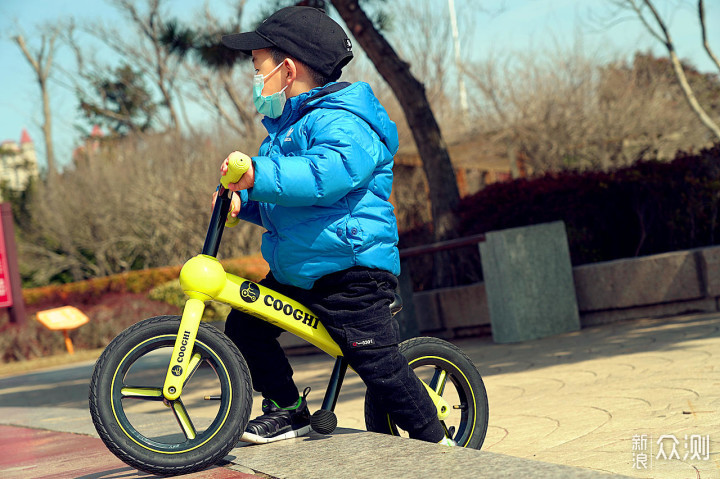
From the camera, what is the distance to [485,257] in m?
7.32

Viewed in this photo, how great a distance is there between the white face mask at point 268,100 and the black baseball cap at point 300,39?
0.09 meters

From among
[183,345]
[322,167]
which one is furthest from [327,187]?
[183,345]

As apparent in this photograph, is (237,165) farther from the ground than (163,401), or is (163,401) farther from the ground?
(237,165)

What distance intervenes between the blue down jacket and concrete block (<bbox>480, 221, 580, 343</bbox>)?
455 cm

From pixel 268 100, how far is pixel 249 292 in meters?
0.69

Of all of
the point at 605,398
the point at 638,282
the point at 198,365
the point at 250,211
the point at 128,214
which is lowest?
the point at 605,398

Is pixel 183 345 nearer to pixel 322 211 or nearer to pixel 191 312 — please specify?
pixel 191 312

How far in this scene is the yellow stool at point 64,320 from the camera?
1231 cm

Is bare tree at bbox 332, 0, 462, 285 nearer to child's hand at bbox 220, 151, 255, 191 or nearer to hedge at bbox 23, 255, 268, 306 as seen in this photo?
child's hand at bbox 220, 151, 255, 191

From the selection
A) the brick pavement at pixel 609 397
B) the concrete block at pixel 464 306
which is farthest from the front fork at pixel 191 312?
the concrete block at pixel 464 306

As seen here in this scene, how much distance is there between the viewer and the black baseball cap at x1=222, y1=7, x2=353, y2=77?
2.79 metres

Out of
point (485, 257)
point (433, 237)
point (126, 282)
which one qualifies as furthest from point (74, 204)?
point (485, 257)

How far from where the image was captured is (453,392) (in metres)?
3.01

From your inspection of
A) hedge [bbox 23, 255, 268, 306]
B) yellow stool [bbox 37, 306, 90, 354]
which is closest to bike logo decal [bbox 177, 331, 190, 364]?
yellow stool [bbox 37, 306, 90, 354]
